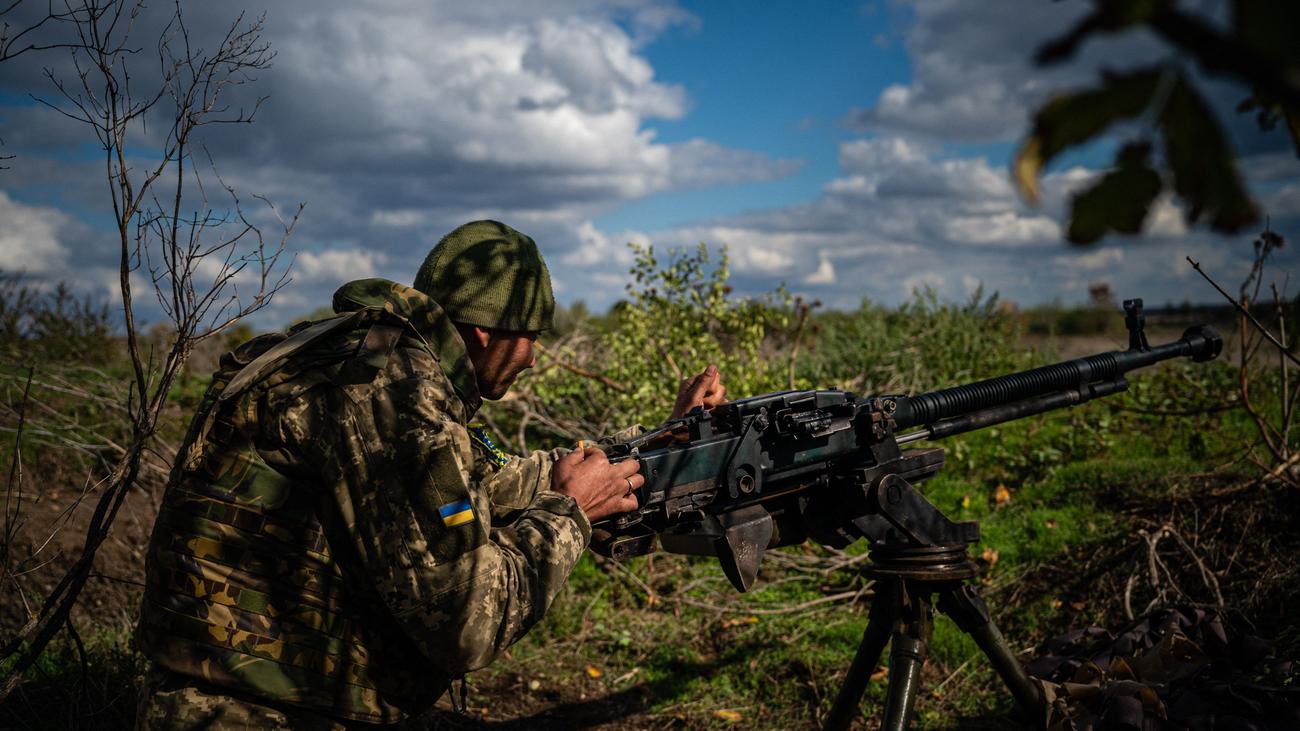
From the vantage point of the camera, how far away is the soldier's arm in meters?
2.29

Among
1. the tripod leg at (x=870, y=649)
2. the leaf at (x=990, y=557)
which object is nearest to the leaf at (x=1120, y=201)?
the tripod leg at (x=870, y=649)

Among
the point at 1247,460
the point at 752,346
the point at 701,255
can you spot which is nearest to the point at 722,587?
the point at 752,346

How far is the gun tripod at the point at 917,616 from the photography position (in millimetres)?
3283

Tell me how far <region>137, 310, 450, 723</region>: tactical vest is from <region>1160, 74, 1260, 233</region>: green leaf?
1.97 meters

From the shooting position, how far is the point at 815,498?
3.47 meters

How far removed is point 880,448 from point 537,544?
4.91 feet

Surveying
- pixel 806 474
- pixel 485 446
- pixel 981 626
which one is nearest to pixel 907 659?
pixel 981 626

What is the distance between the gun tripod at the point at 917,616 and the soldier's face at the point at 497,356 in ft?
5.16

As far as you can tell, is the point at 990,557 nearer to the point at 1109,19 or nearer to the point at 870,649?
the point at 870,649

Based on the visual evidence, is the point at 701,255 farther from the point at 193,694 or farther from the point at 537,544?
the point at 193,694

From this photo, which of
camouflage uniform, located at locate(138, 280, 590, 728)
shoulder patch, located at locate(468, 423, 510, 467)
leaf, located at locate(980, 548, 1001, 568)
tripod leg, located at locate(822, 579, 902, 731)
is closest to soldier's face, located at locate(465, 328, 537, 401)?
shoulder patch, located at locate(468, 423, 510, 467)

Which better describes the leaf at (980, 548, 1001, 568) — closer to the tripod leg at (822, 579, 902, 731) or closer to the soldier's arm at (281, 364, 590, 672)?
the tripod leg at (822, 579, 902, 731)

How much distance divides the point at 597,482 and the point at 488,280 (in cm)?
77

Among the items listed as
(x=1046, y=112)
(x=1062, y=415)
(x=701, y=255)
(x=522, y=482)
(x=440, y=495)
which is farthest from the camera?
(x=1062, y=415)
